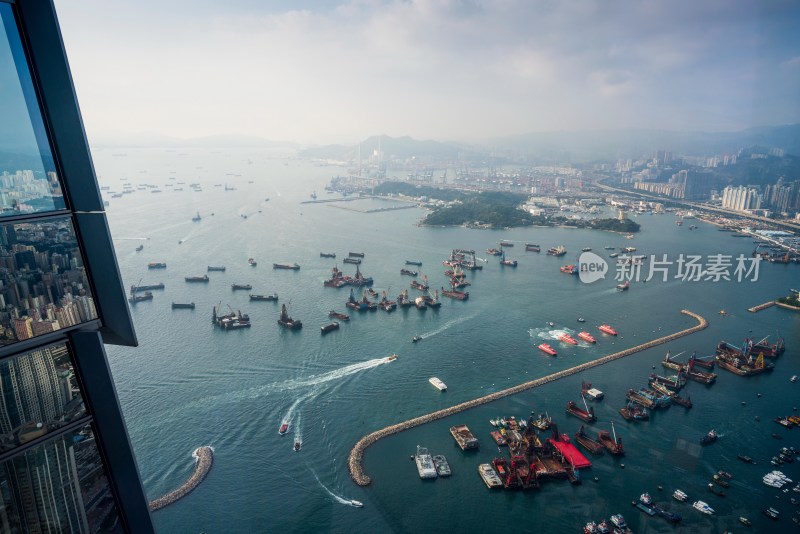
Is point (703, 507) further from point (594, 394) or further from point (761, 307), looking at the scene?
point (761, 307)

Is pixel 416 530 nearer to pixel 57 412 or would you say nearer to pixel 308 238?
pixel 57 412

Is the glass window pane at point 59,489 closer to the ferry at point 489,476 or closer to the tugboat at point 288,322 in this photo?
the ferry at point 489,476

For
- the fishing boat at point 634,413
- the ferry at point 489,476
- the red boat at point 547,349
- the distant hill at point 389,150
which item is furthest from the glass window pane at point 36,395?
the distant hill at point 389,150

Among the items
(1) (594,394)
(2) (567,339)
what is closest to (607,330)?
(2) (567,339)

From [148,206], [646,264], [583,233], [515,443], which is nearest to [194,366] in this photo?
[515,443]

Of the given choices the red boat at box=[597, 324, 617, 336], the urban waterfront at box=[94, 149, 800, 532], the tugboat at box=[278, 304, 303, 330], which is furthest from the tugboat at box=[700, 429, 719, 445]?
the tugboat at box=[278, 304, 303, 330]

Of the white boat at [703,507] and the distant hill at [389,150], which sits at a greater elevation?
the distant hill at [389,150]

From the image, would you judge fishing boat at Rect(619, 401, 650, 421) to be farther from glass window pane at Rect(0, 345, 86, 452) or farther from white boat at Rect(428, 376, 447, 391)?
glass window pane at Rect(0, 345, 86, 452)
